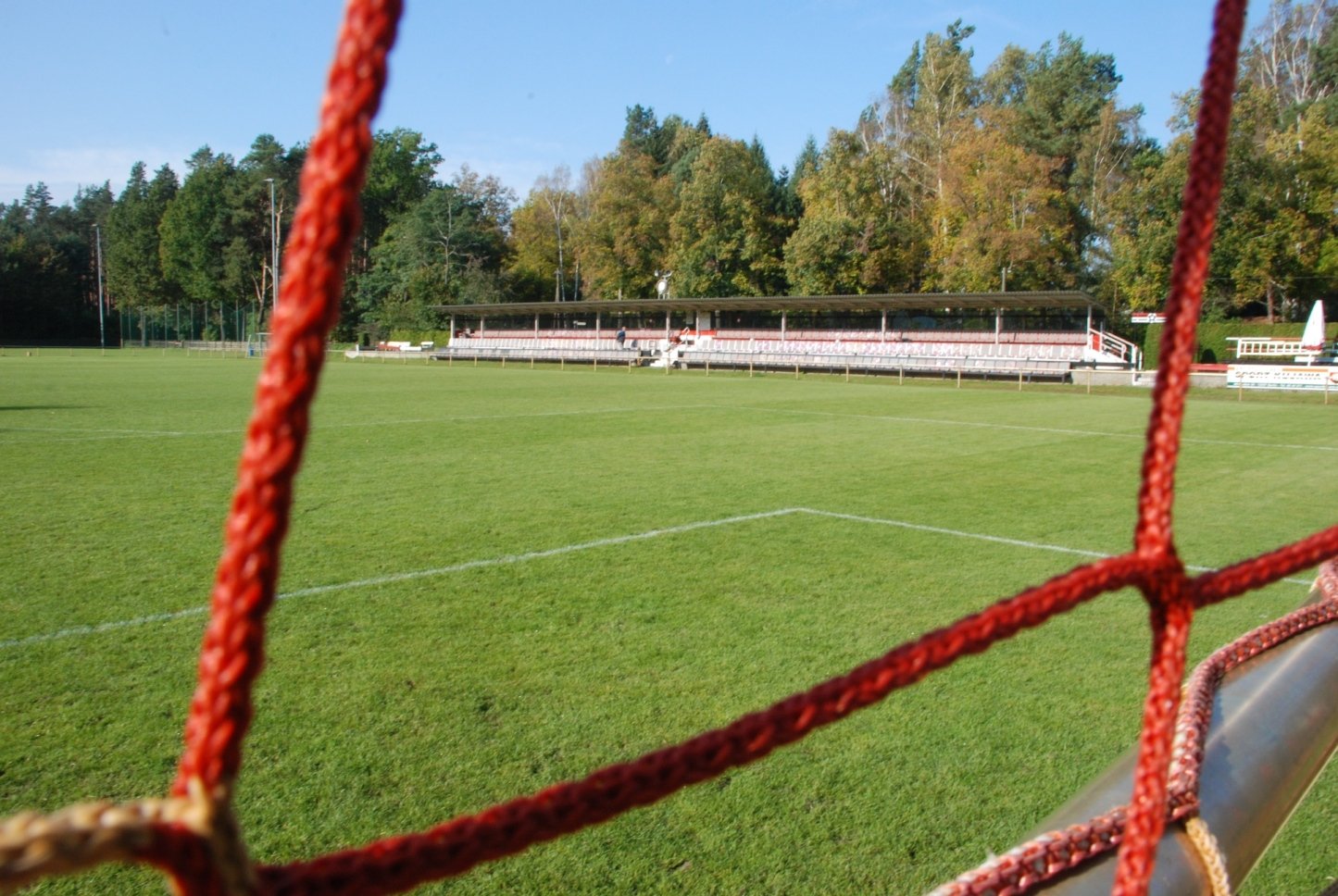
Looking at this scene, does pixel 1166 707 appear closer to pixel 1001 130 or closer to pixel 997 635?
pixel 997 635

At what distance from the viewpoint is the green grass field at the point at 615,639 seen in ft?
10.4

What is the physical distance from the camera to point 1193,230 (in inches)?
39.3

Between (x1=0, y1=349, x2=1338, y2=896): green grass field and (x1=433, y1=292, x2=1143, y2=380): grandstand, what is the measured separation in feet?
80.7

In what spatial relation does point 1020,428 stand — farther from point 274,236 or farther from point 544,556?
point 274,236

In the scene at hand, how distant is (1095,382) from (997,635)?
1311 inches

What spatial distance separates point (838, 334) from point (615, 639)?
38.7m

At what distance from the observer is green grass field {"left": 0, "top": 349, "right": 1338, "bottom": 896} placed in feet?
10.4

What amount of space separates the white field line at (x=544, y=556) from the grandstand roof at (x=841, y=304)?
28.1m

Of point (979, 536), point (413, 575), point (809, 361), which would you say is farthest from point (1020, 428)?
point (809, 361)

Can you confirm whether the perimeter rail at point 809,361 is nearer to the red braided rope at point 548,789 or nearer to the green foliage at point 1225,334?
the green foliage at point 1225,334

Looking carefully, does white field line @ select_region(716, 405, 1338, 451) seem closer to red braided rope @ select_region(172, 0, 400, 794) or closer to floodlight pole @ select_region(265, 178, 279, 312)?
red braided rope @ select_region(172, 0, 400, 794)

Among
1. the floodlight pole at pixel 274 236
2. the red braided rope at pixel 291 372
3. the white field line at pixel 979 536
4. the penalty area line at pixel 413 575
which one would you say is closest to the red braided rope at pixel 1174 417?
the red braided rope at pixel 291 372

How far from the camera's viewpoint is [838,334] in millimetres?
42562

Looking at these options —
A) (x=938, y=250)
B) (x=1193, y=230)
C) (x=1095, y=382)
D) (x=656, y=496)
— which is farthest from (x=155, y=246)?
(x=1193, y=230)
